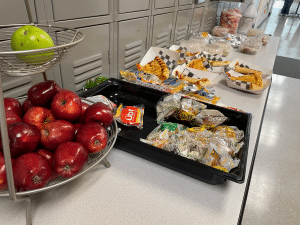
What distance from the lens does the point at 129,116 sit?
34.1 inches

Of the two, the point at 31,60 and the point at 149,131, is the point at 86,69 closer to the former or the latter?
the point at 149,131

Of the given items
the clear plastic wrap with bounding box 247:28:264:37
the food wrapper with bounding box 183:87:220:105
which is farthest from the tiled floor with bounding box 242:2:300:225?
the food wrapper with bounding box 183:87:220:105

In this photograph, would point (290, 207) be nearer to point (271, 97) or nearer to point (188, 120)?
point (188, 120)

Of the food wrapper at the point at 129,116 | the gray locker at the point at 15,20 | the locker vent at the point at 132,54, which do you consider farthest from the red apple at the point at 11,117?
the locker vent at the point at 132,54

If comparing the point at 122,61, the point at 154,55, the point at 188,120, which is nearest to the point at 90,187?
the point at 188,120

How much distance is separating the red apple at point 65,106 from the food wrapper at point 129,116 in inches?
11.0

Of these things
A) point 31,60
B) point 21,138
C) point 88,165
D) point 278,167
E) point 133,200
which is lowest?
point 278,167

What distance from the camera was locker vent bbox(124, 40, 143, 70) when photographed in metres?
1.30

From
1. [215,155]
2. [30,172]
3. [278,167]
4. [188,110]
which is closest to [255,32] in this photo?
[278,167]

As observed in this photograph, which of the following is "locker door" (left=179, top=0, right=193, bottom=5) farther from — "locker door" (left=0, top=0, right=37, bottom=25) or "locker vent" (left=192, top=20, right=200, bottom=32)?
"locker door" (left=0, top=0, right=37, bottom=25)

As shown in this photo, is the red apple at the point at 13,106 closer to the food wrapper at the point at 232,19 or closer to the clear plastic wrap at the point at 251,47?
the clear plastic wrap at the point at 251,47

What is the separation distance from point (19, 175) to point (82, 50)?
674mm

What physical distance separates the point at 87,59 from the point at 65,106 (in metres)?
0.50

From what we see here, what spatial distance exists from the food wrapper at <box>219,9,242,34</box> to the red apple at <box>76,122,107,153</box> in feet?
8.70
